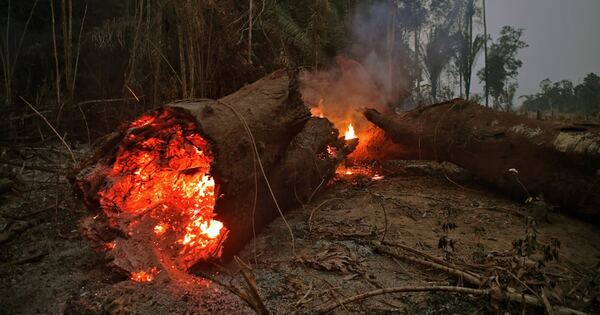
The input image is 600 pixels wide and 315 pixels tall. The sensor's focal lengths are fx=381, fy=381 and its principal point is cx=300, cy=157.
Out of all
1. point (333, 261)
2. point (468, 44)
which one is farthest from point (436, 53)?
point (333, 261)

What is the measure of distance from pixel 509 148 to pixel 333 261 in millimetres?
3506

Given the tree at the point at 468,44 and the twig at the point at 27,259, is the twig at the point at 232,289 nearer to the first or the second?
the twig at the point at 27,259

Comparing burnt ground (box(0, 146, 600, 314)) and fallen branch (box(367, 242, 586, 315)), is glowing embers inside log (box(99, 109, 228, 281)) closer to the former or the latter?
burnt ground (box(0, 146, 600, 314))

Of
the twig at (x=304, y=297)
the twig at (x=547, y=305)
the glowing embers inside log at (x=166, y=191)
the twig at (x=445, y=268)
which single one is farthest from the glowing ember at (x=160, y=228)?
the twig at (x=547, y=305)

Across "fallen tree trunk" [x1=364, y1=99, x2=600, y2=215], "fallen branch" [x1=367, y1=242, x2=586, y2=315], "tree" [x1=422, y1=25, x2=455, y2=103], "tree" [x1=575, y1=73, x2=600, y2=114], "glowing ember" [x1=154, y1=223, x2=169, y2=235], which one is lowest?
"fallen branch" [x1=367, y1=242, x2=586, y2=315]

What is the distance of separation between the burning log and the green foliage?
22.2m

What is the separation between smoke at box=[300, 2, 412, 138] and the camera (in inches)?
459

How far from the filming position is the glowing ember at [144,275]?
3.05 meters

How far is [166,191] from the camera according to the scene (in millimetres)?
3836

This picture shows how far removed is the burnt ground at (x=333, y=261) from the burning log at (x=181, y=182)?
0.24 m

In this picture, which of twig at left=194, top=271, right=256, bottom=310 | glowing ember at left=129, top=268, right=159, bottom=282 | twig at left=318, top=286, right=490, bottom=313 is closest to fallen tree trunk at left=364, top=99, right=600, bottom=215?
twig at left=318, top=286, right=490, bottom=313

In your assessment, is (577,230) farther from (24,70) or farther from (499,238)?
(24,70)

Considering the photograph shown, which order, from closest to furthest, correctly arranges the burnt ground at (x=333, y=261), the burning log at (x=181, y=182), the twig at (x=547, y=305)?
the twig at (x=547, y=305) < the burnt ground at (x=333, y=261) < the burning log at (x=181, y=182)

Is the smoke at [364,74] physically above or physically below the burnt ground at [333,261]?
above
